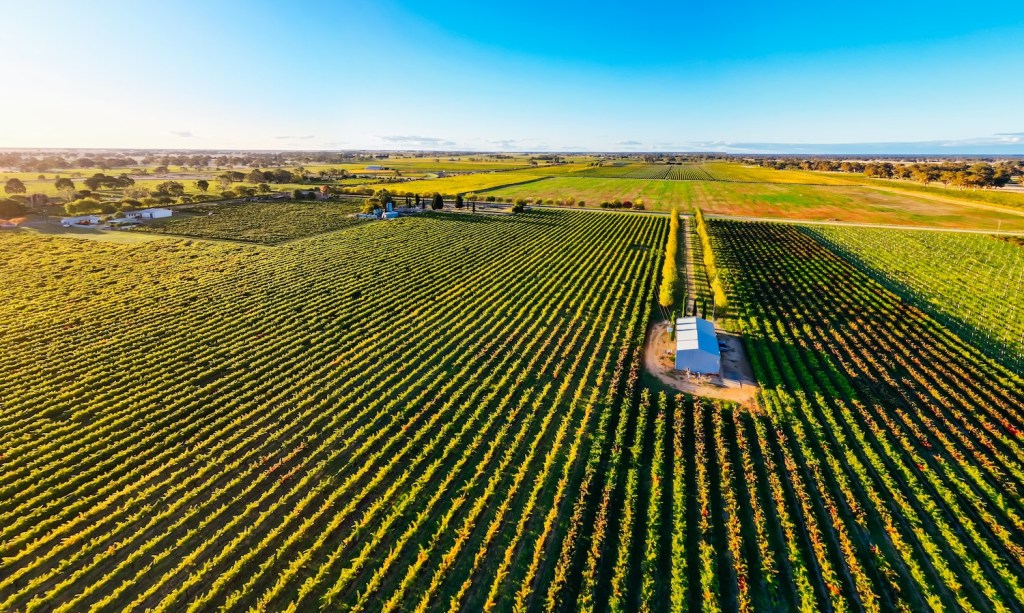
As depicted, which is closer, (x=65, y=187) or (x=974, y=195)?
(x=974, y=195)

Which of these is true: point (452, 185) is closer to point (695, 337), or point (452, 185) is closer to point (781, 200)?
point (781, 200)

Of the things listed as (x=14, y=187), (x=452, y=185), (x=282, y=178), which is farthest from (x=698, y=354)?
(x=14, y=187)

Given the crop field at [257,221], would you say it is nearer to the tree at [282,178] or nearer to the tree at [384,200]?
the tree at [384,200]

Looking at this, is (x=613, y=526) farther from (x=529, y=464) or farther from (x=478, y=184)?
(x=478, y=184)

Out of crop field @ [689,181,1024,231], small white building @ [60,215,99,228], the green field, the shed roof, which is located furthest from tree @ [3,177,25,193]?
crop field @ [689,181,1024,231]

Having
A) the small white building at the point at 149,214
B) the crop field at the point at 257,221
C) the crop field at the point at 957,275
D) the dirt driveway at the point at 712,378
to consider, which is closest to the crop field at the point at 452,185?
the crop field at the point at 257,221

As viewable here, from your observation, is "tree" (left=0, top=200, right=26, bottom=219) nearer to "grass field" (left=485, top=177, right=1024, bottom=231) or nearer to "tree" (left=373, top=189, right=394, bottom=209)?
"tree" (left=373, top=189, right=394, bottom=209)
